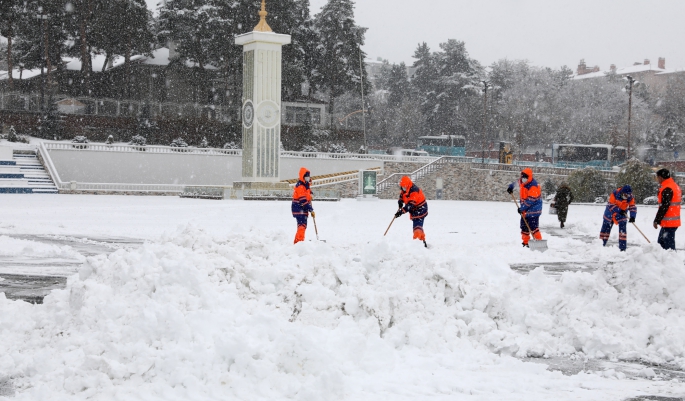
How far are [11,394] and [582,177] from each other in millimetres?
40843

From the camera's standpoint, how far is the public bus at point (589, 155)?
184 ft

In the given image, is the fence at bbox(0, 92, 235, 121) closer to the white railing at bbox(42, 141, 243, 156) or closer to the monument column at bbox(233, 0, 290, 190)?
the white railing at bbox(42, 141, 243, 156)

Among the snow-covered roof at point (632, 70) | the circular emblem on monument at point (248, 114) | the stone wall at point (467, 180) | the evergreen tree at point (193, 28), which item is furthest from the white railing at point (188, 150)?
the snow-covered roof at point (632, 70)

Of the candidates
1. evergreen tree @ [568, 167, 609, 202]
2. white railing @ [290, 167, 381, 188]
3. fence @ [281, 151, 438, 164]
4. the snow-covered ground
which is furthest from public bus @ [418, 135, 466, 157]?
the snow-covered ground

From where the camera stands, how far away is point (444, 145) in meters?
65.5

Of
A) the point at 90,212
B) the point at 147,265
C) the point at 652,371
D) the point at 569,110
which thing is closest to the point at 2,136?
the point at 90,212

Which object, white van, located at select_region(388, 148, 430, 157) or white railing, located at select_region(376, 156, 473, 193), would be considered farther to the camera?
white van, located at select_region(388, 148, 430, 157)

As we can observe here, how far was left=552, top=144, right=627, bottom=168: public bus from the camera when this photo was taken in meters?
56.0

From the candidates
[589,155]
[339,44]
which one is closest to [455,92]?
[589,155]

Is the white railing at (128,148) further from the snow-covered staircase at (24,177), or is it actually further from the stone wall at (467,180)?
the stone wall at (467,180)

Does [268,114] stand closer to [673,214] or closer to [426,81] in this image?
[673,214]

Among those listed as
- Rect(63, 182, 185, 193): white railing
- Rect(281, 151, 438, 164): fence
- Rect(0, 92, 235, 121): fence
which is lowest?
Rect(63, 182, 185, 193): white railing

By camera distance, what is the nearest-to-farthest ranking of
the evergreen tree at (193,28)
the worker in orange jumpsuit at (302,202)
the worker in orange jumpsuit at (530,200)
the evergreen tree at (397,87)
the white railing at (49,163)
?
the worker in orange jumpsuit at (302,202) → the worker in orange jumpsuit at (530,200) → the white railing at (49,163) → the evergreen tree at (193,28) → the evergreen tree at (397,87)

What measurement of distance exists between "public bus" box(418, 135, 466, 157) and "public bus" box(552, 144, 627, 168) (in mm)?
9472
